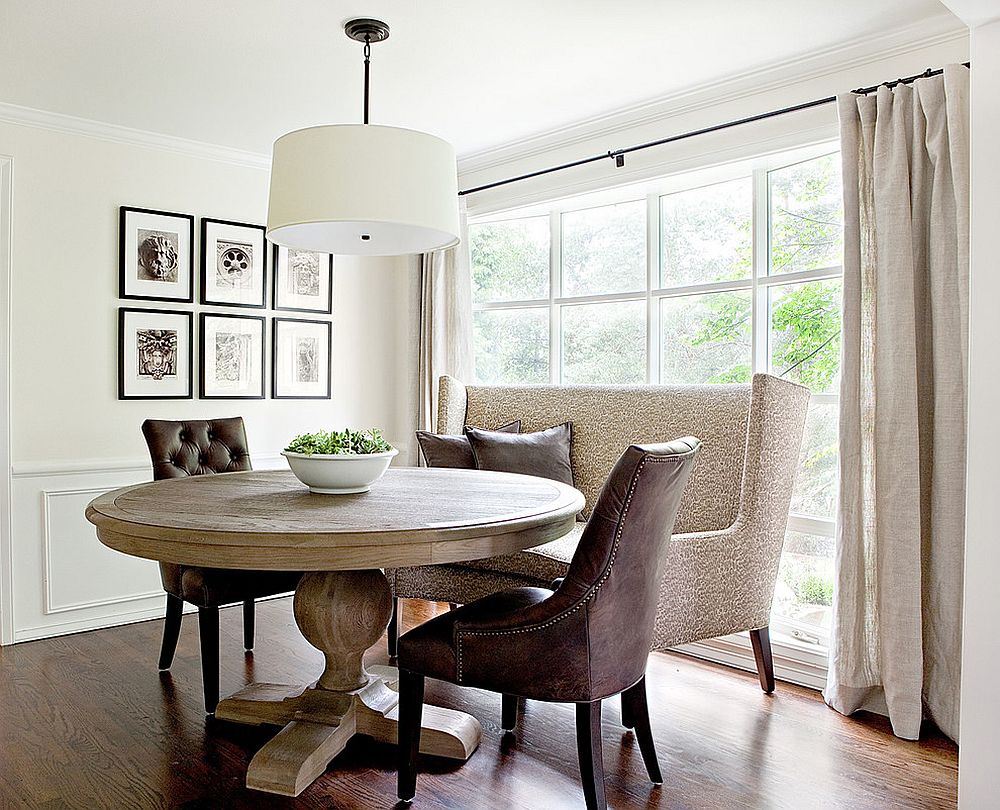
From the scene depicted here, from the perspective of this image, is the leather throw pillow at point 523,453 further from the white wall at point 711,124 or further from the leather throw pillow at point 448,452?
the white wall at point 711,124

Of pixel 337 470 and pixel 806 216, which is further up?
pixel 806 216

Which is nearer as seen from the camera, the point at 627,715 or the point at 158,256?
the point at 627,715

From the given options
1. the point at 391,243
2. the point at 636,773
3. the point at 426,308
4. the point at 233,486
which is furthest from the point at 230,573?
the point at 426,308

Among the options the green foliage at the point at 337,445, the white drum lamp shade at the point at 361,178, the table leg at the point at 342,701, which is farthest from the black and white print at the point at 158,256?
the table leg at the point at 342,701

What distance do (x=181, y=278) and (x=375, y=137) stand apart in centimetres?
→ 223

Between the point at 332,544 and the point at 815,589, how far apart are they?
7.41 ft

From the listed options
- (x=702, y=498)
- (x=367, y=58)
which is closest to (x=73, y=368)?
(x=367, y=58)

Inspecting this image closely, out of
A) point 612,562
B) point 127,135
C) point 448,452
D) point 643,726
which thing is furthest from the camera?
point 127,135

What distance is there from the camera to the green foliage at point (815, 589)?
330 cm

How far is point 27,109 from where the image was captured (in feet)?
12.2

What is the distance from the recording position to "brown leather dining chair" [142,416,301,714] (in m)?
2.82

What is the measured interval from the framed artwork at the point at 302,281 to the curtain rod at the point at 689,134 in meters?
0.92

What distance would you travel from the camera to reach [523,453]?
11.8 feet

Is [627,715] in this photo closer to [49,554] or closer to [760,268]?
[760,268]
